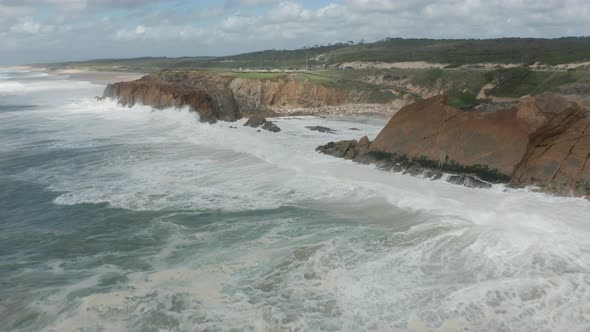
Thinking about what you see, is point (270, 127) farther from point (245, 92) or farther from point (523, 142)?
point (523, 142)

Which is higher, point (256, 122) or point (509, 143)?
point (509, 143)

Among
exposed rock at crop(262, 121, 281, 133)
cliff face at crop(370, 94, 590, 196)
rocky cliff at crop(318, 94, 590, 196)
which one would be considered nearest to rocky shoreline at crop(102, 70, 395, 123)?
exposed rock at crop(262, 121, 281, 133)

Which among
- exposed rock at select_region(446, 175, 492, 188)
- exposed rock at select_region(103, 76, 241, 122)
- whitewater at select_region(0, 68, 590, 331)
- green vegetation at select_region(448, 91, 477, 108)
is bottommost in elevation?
whitewater at select_region(0, 68, 590, 331)

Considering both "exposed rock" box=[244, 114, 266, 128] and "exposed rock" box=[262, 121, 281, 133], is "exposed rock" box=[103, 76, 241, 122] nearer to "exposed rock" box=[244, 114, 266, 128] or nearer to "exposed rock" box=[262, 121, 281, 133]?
"exposed rock" box=[244, 114, 266, 128]

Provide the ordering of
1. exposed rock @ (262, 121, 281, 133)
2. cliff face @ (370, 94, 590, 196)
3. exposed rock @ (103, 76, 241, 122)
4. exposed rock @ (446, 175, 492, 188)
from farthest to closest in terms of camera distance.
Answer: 1. exposed rock @ (103, 76, 241, 122)
2. exposed rock @ (262, 121, 281, 133)
3. exposed rock @ (446, 175, 492, 188)
4. cliff face @ (370, 94, 590, 196)

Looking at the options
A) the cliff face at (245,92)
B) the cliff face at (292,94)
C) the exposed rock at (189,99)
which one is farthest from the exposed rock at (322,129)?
the cliff face at (292,94)

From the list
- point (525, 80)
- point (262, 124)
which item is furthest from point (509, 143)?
point (525, 80)

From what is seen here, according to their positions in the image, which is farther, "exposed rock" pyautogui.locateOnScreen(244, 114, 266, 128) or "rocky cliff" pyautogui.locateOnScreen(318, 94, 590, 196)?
Result: "exposed rock" pyautogui.locateOnScreen(244, 114, 266, 128)
